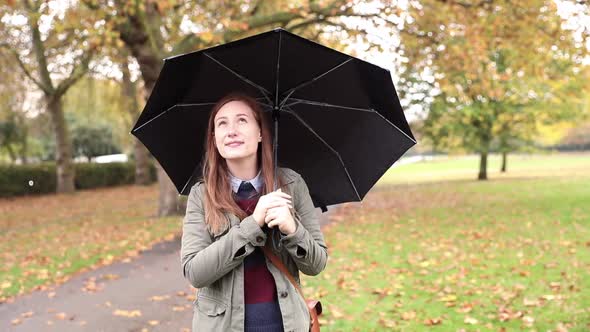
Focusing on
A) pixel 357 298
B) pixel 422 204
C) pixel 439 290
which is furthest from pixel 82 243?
pixel 422 204

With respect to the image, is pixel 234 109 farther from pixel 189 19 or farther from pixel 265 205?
pixel 189 19

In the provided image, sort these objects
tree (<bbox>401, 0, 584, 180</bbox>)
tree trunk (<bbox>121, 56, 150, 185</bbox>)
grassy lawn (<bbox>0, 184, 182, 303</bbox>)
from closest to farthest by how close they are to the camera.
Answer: grassy lawn (<bbox>0, 184, 182, 303</bbox>) < tree (<bbox>401, 0, 584, 180</bbox>) < tree trunk (<bbox>121, 56, 150, 185</bbox>)

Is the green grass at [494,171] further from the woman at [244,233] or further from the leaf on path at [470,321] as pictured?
the woman at [244,233]

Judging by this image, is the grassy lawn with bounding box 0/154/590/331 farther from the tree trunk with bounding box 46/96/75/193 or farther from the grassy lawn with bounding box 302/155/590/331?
the tree trunk with bounding box 46/96/75/193

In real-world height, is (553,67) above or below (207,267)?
above

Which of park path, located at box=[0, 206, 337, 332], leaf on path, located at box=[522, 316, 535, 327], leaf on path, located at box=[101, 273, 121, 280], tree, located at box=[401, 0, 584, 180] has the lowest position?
leaf on path, located at box=[101, 273, 121, 280]

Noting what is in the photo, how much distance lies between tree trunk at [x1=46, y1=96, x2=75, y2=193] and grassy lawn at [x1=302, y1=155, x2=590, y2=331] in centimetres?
1604

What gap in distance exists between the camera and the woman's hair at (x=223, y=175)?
2.21 meters

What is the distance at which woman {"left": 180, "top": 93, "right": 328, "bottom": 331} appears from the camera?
6.78 ft

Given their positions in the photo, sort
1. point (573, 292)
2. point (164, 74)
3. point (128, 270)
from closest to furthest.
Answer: point (164, 74) → point (573, 292) → point (128, 270)

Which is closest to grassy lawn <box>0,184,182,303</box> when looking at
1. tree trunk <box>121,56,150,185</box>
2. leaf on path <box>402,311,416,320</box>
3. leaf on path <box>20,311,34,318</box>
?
A: leaf on path <box>20,311,34,318</box>

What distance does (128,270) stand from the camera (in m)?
8.58

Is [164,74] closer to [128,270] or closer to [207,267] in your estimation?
[207,267]

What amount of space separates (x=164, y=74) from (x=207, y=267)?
3.17ft
